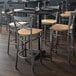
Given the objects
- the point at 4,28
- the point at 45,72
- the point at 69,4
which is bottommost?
the point at 45,72

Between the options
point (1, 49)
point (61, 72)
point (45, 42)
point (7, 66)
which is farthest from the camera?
point (45, 42)

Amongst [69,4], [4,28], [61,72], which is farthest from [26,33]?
[4,28]

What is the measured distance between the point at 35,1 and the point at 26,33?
2024mm

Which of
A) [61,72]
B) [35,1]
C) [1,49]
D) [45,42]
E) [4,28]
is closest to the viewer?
[61,72]

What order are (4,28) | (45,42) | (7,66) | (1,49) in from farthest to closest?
(4,28)
(45,42)
(1,49)
(7,66)

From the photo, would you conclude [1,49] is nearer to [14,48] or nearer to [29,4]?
[14,48]

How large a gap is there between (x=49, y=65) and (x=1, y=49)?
124 centimetres

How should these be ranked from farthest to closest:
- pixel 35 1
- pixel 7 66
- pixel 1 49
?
pixel 35 1
pixel 1 49
pixel 7 66

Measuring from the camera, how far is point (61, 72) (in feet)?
9.14

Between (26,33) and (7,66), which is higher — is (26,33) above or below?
above

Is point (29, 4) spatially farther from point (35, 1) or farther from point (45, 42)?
point (45, 42)

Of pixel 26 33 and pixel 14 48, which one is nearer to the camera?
pixel 26 33

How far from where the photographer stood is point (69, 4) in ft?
15.6

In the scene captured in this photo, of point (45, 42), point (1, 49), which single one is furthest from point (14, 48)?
point (45, 42)
